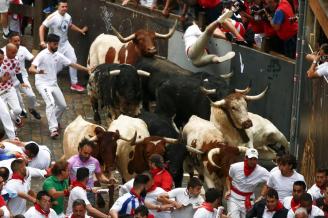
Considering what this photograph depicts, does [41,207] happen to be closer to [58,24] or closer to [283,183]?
[283,183]

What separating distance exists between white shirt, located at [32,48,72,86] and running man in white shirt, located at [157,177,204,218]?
6.51 m

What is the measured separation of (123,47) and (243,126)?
5.37m

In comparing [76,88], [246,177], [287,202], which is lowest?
[76,88]

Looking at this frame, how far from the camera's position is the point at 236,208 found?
18.9 meters

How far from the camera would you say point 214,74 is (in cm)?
2495

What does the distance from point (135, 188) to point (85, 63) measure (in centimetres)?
1198

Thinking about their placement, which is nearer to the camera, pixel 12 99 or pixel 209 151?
pixel 209 151

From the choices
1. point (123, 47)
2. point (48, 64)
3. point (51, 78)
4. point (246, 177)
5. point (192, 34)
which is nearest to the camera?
point (246, 177)

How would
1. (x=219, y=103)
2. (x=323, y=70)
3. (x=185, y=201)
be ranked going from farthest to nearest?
(x=219, y=103) < (x=323, y=70) < (x=185, y=201)

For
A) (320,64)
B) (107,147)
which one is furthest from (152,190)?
(320,64)

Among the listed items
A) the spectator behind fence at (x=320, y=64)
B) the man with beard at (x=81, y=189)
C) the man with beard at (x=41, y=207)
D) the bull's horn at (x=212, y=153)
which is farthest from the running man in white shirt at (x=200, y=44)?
the man with beard at (x=41, y=207)

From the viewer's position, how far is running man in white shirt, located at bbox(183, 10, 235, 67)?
24.4 metres

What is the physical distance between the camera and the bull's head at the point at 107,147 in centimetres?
2031

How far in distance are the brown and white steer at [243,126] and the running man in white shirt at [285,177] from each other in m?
3.26
